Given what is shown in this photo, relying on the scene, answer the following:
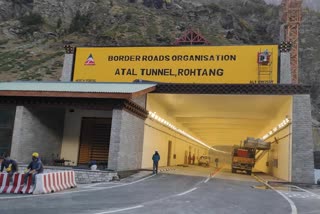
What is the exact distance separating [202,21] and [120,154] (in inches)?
3658

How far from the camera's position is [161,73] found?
3195 centimetres

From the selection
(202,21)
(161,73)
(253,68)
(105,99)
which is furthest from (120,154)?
(202,21)

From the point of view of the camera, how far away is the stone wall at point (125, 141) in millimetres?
20339

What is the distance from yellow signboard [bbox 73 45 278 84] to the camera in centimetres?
3009

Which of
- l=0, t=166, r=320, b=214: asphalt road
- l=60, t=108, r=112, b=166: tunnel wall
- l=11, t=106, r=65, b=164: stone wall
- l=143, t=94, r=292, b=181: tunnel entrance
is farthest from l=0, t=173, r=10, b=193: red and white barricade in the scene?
l=143, t=94, r=292, b=181: tunnel entrance

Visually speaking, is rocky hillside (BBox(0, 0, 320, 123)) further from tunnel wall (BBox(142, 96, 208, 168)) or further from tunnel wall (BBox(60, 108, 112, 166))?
tunnel wall (BBox(60, 108, 112, 166))

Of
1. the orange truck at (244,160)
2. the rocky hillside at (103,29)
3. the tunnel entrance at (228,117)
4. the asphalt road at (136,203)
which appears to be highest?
the rocky hillside at (103,29)

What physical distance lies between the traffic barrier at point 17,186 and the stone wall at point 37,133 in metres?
7.47

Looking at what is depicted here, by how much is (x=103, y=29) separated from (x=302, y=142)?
79118 mm

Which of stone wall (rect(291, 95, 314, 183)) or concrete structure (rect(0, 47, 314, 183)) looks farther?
stone wall (rect(291, 95, 314, 183))

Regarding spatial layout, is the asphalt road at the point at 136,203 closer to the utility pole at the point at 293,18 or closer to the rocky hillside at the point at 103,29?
the rocky hillside at the point at 103,29

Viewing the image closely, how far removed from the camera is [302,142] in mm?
23500

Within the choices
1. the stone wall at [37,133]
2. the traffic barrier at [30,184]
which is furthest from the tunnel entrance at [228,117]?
the traffic barrier at [30,184]

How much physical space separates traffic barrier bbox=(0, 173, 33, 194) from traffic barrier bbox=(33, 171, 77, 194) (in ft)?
1.32
